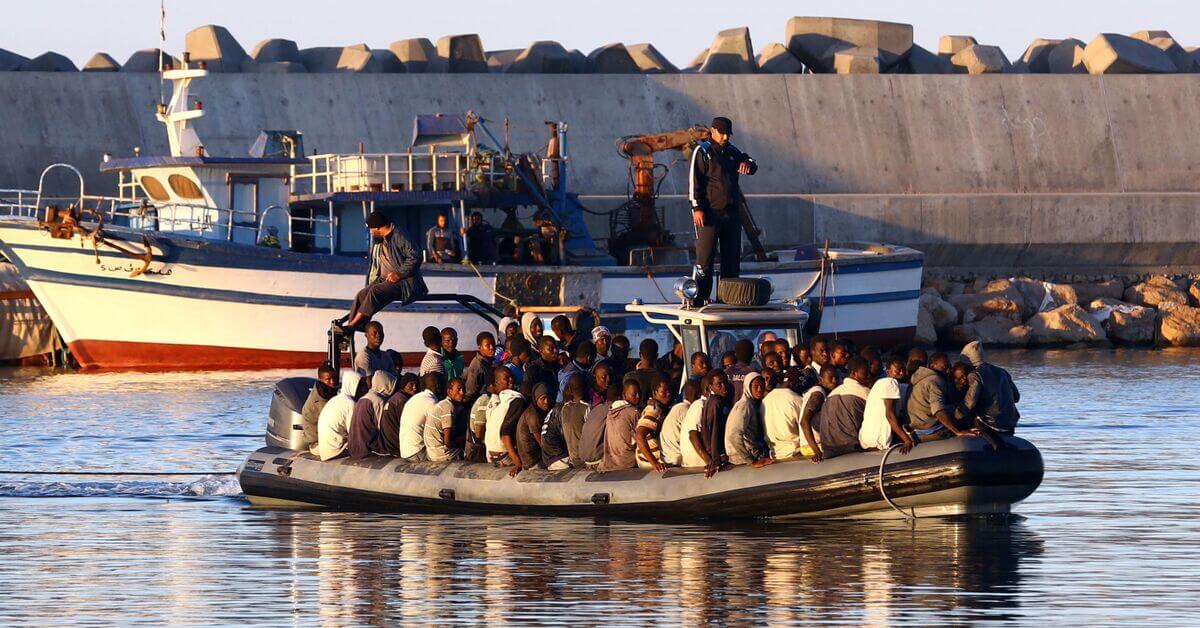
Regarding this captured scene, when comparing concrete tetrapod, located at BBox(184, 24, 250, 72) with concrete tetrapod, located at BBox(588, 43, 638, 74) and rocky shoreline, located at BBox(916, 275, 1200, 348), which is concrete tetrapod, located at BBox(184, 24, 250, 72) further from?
rocky shoreline, located at BBox(916, 275, 1200, 348)

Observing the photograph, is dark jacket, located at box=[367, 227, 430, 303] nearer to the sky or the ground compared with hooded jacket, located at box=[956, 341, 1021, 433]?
nearer to the sky

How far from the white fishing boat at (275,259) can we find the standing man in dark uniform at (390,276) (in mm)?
14474

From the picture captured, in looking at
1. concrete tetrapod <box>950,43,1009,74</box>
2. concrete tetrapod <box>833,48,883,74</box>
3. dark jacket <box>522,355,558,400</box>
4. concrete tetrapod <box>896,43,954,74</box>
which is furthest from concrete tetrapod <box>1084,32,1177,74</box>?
dark jacket <box>522,355,558,400</box>

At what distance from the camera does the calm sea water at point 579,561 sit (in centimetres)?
1348

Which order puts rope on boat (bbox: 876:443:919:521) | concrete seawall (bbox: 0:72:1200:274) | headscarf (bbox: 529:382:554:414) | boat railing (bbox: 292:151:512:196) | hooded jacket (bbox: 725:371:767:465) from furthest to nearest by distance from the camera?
concrete seawall (bbox: 0:72:1200:274)
boat railing (bbox: 292:151:512:196)
headscarf (bbox: 529:382:554:414)
hooded jacket (bbox: 725:371:767:465)
rope on boat (bbox: 876:443:919:521)

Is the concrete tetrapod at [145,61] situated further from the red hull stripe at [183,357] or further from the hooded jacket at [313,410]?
the hooded jacket at [313,410]

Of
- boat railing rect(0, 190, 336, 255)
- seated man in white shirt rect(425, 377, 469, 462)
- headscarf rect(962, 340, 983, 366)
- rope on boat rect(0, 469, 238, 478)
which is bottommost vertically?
rope on boat rect(0, 469, 238, 478)

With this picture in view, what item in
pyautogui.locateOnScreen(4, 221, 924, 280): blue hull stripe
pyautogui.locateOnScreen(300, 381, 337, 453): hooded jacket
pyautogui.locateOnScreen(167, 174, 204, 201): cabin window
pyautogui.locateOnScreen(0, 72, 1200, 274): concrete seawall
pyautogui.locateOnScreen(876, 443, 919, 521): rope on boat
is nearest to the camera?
pyautogui.locateOnScreen(876, 443, 919, 521): rope on boat

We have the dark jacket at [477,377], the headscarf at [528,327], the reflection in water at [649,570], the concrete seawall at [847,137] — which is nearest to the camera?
the reflection in water at [649,570]

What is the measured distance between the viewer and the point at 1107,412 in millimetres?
27844

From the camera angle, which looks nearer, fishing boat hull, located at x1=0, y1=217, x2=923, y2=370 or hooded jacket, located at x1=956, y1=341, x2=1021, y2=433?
hooded jacket, located at x1=956, y1=341, x2=1021, y2=433

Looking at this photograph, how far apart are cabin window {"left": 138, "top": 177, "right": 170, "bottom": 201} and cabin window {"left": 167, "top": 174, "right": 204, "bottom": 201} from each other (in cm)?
26

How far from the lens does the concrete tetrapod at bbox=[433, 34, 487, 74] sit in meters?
47.0

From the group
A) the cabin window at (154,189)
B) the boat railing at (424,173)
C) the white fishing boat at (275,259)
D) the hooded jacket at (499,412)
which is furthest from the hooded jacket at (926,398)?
the cabin window at (154,189)
